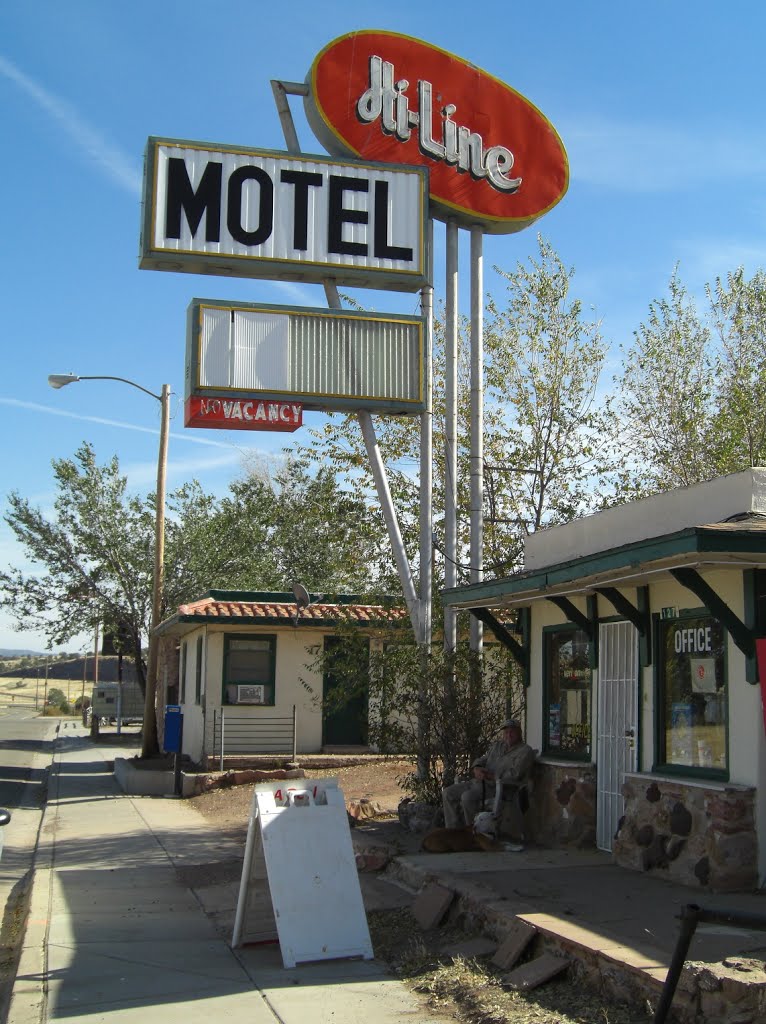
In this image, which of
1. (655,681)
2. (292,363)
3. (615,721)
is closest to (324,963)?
(655,681)

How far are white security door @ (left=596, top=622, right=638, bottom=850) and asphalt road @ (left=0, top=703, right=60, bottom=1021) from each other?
528cm

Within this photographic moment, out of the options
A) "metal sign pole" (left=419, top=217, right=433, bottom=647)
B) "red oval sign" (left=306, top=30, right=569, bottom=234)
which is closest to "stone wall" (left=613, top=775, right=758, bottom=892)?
"metal sign pole" (left=419, top=217, right=433, bottom=647)

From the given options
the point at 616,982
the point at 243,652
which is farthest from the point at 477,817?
the point at 243,652

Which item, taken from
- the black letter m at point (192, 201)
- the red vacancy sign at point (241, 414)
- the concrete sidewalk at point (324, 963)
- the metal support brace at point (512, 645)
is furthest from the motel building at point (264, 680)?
the black letter m at point (192, 201)

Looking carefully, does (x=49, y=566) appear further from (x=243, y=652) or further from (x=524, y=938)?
(x=524, y=938)

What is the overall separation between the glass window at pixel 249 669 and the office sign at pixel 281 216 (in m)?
9.63

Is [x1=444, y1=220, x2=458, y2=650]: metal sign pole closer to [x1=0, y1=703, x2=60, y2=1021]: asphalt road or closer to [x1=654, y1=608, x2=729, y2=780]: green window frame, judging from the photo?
[x1=654, y1=608, x2=729, y2=780]: green window frame

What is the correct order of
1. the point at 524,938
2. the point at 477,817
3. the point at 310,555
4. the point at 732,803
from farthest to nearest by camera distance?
the point at 310,555
the point at 477,817
the point at 732,803
the point at 524,938

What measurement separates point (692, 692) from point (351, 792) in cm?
910

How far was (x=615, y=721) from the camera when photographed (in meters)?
10.3

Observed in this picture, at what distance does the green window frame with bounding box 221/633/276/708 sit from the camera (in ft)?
69.7

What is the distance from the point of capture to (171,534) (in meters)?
32.5

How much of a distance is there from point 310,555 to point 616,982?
34.7 meters

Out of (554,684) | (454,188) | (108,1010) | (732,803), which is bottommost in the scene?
(108,1010)
